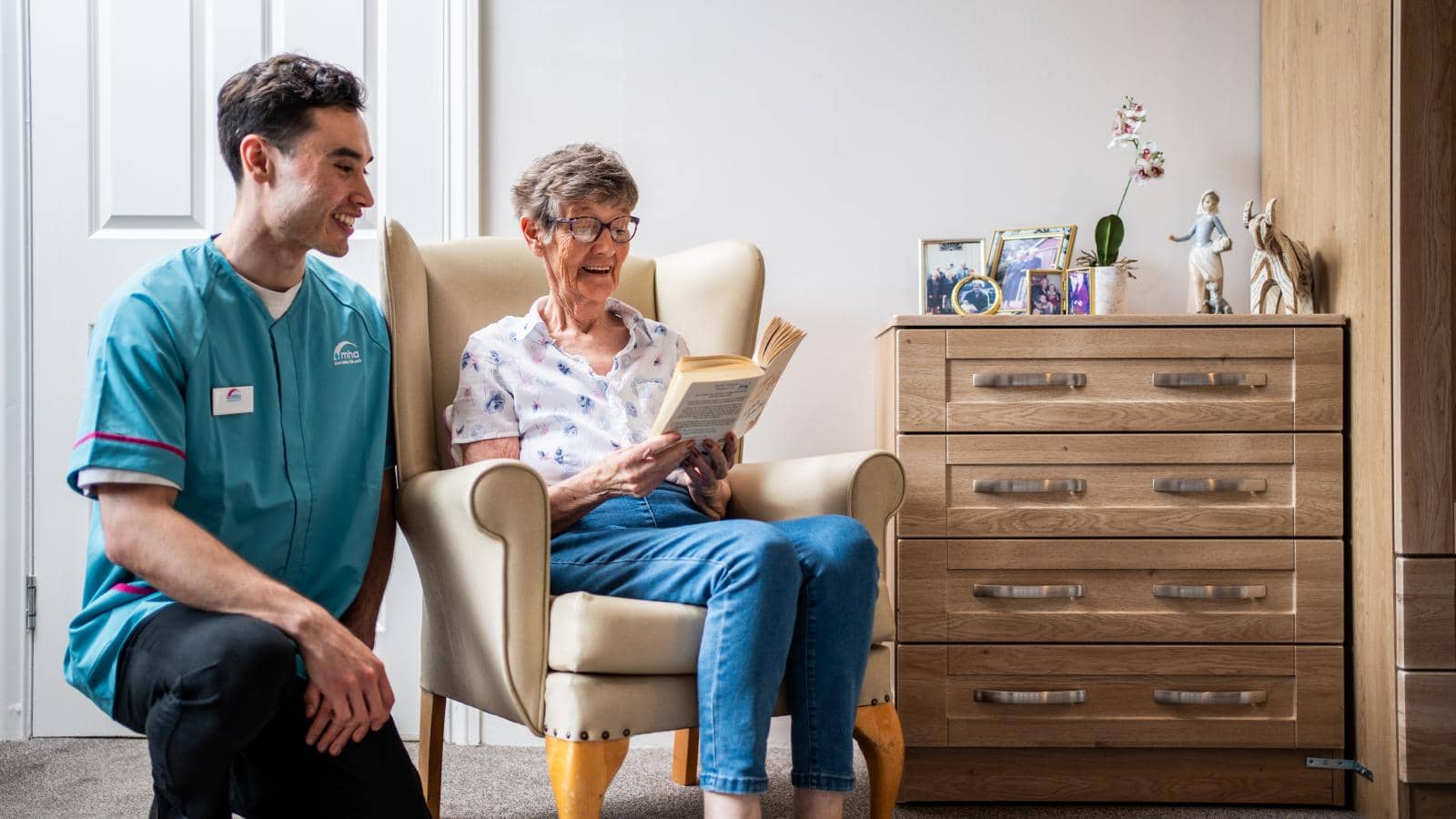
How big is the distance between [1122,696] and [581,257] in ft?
3.90

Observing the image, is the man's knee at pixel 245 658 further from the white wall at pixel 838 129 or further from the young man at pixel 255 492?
the white wall at pixel 838 129

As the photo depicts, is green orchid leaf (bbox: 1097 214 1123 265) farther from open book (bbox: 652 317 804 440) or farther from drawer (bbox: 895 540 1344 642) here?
open book (bbox: 652 317 804 440)

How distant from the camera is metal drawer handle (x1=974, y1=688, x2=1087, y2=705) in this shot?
190 cm

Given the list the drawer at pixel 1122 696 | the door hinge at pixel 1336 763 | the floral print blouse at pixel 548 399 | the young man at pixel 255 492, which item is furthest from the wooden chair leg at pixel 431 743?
the door hinge at pixel 1336 763

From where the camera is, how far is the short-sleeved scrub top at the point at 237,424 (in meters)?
1.18

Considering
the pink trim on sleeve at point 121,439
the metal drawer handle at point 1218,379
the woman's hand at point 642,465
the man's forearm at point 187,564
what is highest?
the metal drawer handle at point 1218,379

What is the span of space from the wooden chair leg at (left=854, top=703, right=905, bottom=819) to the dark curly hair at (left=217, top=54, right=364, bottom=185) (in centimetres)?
108

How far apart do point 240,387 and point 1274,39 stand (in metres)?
2.07

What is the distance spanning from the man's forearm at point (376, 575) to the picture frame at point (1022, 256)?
4.11 feet

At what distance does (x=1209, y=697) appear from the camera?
189 centimetres

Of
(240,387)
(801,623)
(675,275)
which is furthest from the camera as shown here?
(675,275)

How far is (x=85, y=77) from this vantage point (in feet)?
7.53

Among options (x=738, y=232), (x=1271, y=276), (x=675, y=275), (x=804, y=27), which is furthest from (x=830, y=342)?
(x=1271, y=276)

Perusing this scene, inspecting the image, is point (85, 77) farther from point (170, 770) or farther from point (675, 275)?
point (170, 770)
